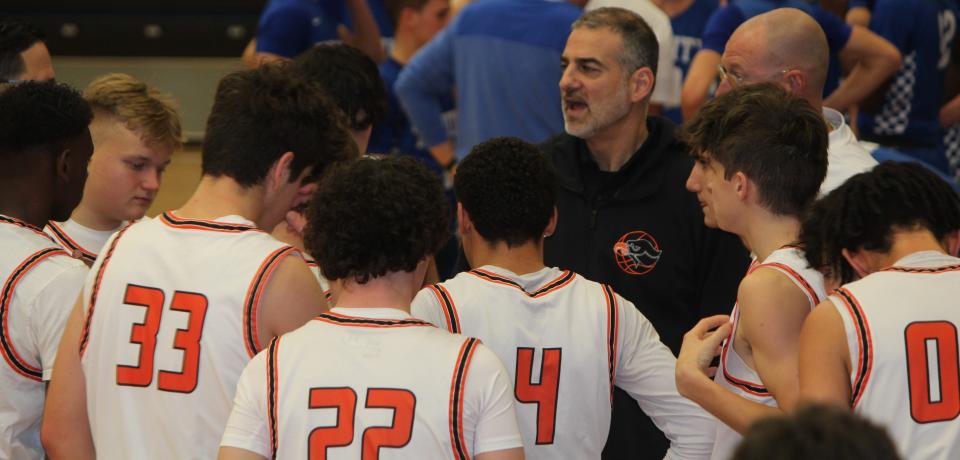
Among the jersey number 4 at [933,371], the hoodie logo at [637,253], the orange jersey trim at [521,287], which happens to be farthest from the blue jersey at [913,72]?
the jersey number 4 at [933,371]

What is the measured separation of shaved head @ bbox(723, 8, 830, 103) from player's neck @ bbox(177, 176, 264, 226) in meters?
1.89

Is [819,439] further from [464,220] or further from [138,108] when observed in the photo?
[138,108]

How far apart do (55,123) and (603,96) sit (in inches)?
66.5

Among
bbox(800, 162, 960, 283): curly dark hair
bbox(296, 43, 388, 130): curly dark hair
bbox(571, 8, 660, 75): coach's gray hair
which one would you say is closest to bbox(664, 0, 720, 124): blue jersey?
bbox(571, 8, 660, 75): coach's gray hair

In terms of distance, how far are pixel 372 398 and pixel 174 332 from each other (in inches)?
19.2

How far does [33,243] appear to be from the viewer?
2734 mm

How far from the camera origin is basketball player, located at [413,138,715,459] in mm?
2623

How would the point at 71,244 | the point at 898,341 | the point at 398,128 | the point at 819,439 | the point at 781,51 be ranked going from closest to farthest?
the point at 819,439 → the point at 898,341 → the point at 71,244 → the point at 781,51 → the point at 398,128

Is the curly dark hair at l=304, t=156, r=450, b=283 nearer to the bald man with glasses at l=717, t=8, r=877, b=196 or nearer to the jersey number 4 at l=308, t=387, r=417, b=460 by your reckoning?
the jersey number 4 at l=308, t=387, r=417, b=460

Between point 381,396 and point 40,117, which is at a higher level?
point 40,117

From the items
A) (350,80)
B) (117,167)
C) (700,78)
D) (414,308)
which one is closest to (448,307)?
(414,308)

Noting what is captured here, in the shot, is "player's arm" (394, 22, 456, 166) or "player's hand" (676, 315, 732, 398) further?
"player's arm" (394, 22, 456, 166)

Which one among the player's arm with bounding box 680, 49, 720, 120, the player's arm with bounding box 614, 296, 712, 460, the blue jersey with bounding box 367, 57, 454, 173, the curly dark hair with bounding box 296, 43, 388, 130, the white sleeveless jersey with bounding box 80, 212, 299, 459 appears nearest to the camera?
the white sleeveless jersey with bounding box 80, 212, 299, 459

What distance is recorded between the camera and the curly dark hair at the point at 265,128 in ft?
8.16
